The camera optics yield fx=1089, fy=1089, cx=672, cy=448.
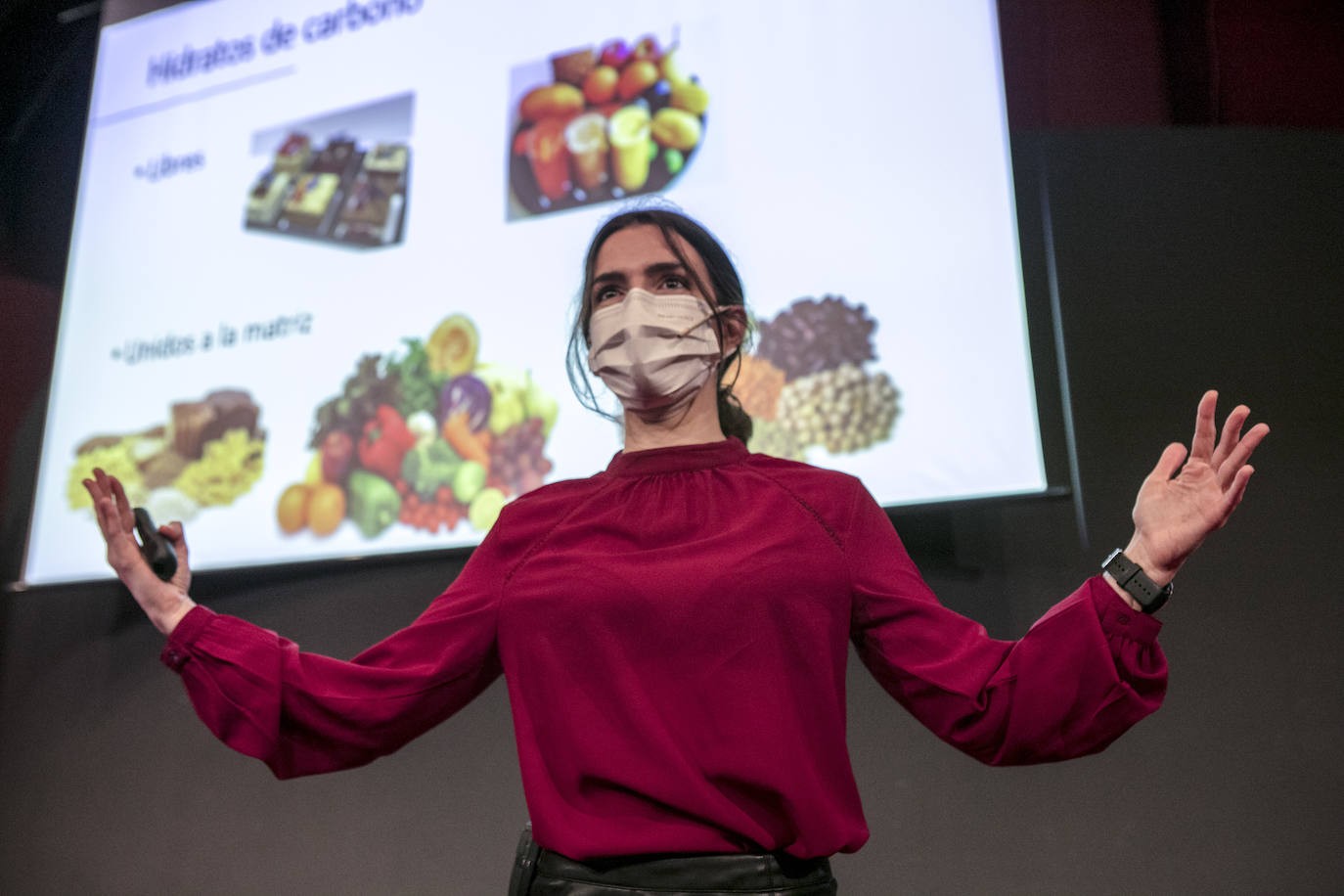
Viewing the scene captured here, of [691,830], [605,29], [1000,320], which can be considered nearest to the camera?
[691,830]

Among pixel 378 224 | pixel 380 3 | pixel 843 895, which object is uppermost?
pixel 380 3

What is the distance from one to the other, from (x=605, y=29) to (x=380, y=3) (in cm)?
65

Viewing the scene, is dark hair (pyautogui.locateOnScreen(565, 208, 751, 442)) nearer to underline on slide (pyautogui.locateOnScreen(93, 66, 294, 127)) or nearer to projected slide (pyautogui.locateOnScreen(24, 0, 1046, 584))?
projected slide (pyautogui.locateOnScreen(24, 0, 1046, 584))

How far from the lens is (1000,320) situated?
186cm

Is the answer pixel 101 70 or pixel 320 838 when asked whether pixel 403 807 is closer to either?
pixel 320 838

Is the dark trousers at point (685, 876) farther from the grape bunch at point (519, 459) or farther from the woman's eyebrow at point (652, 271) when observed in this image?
the grape bunch at point (519, 459)

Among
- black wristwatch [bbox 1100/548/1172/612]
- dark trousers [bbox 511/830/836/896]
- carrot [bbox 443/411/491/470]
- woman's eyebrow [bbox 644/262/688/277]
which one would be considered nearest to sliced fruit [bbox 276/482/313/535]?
carrot [bbox 443/411/491/470]

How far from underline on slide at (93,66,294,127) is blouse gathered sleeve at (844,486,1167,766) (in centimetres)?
209

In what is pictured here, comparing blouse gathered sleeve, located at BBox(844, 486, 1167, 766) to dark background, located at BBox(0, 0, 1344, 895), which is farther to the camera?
dark background, located at BBox(0, 0, 1344, 895)

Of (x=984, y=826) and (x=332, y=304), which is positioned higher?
(x=332, y=304)

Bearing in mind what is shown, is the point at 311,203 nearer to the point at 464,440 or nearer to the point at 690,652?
the point at 464,440

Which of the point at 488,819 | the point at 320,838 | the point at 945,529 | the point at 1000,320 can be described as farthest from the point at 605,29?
the point at 320,838

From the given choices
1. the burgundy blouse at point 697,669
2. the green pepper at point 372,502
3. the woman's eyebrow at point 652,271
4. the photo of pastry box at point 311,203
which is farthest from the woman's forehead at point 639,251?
the photo of pastry box at point 311,203

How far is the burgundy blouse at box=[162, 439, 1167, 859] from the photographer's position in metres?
1.10
